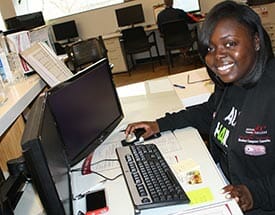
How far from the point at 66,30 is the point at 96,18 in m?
0.62

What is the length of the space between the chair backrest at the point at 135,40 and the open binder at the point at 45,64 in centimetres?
419

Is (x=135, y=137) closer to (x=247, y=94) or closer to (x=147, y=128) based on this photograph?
(x=147, y=128)

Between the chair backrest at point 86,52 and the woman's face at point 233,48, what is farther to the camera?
the chair backrest at point 86,52

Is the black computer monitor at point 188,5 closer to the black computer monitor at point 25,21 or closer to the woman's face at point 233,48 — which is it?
the black computer monitor at point 25,21

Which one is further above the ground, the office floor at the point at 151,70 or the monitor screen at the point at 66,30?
the monitor screen at the point at 66,30

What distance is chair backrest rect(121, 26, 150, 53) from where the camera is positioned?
6012 mm

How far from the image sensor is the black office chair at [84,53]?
12.5 feet

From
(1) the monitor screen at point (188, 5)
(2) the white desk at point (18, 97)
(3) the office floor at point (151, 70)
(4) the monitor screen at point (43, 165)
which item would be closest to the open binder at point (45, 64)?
(2) the white desk at point (18, 97)

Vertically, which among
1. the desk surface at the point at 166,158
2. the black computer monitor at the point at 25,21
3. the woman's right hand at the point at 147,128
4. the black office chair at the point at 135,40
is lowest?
the black office chair at the point at 135,40

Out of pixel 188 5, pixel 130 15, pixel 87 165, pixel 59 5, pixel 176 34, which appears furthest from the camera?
pixel 59 5

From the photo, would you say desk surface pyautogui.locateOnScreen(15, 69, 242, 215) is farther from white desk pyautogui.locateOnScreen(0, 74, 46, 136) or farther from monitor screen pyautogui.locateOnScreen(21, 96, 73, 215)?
white desk pyautogui.locateOnScreen(0, 74, 46, 136)

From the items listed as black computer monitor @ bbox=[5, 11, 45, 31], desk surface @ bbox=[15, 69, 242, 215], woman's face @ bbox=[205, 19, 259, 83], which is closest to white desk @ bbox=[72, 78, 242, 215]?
desk surface @ bbox=[15, 69, 242, 215]

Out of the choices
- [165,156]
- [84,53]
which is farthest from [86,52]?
[165,156]

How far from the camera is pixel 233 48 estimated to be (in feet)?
4.35
